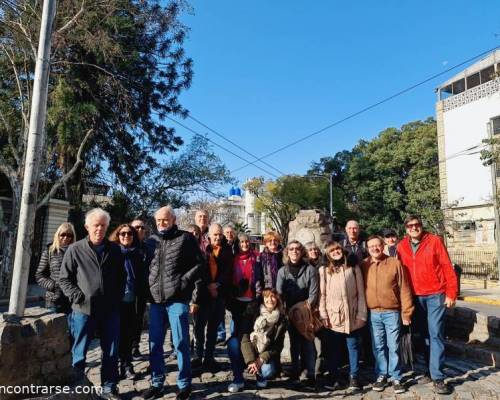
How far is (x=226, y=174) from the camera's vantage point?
21.2 meters

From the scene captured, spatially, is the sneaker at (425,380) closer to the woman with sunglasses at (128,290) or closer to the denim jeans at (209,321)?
the denim jeans at (209,321)

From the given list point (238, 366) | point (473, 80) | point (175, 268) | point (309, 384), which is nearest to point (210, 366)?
point (238, 366)

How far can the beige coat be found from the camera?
4457 millimetres

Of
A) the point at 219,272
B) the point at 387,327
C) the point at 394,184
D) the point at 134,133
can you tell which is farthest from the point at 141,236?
the point at 394,184

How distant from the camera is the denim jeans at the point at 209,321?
16.4 ft

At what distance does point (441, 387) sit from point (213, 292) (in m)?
2.63

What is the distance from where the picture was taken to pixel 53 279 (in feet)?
14.9

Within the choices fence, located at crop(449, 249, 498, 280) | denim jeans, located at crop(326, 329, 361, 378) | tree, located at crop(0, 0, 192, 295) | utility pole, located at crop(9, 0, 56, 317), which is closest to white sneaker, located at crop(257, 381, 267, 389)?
denim jeans, located at crop(326, 329, 361, 378)

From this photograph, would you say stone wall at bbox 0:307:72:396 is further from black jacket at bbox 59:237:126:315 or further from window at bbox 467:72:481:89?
window at bbox 467:72:481:89

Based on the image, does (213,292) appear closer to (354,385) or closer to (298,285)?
(298,285)

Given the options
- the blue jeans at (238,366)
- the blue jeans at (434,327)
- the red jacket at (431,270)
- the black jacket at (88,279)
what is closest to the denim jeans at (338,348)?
the blue jeans at (238,366)

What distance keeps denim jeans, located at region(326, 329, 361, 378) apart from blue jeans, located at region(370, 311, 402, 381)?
202 millimetres

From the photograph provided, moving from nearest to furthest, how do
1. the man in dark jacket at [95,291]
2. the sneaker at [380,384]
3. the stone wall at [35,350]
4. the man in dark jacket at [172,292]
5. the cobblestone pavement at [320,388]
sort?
the stone wall at [35,350] → the man in dark jacket at [95,291] → the man in dark jacket at [172,292] → the cobblestone pavement at [320,388] → the sneaker at [380,384]

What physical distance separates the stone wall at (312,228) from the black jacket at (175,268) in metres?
2.95
